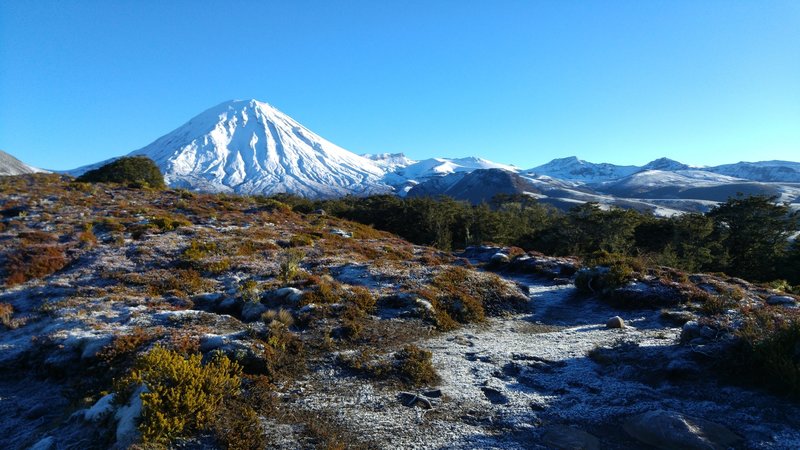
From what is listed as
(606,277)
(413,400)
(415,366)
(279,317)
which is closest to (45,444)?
(279,317)

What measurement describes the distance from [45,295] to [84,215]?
1470cm

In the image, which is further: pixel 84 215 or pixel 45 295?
pixel 84 215

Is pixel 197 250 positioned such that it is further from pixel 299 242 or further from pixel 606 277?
pixel 606 277

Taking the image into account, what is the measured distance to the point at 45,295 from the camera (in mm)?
12930

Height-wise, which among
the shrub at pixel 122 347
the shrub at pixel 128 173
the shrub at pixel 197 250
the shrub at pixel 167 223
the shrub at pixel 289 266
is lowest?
the shrub at pixel 122 347

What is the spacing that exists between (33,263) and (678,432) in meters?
21.1

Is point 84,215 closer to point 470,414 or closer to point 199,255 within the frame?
point 199,255

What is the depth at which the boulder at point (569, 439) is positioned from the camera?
250 inches

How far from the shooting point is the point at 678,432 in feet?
20.8

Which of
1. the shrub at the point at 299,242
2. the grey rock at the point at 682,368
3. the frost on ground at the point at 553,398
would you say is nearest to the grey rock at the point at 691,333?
the frost on ground at the point at 553,398

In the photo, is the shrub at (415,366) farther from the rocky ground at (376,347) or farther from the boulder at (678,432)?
the boulder at (678,432)

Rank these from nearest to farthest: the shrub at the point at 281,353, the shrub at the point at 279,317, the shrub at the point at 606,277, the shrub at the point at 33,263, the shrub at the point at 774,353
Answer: the shrub at the point at 774,353
the shrub at the point at 281,353
the shrub at the point at 279,317
the shrub at the point at 33,263
the shrub at the point at 606,277

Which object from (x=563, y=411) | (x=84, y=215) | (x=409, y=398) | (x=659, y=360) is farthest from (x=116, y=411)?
(x=84, y=215)

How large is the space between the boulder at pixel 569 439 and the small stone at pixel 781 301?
1238cm
